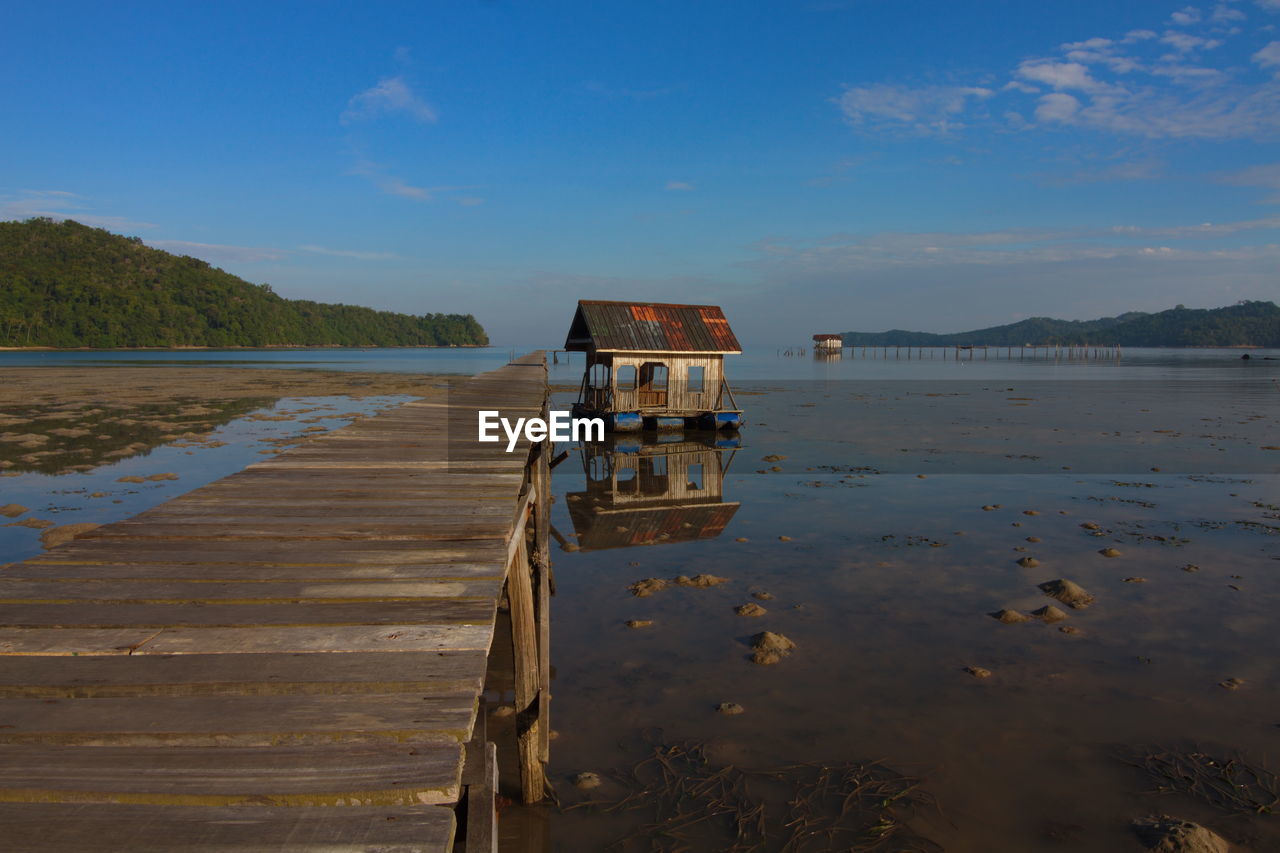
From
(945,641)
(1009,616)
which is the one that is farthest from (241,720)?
A: (1009,616)

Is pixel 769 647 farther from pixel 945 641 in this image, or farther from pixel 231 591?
pixel 231 591

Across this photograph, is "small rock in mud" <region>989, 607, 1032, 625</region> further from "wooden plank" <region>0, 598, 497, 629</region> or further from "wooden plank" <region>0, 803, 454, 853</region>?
"wooden plank" <region>0, 803, 454, 853</region>

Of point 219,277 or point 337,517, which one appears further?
point 219,277

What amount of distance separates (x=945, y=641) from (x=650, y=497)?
8701 mm

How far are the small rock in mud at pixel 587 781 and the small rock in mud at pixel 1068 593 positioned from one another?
6.82 m

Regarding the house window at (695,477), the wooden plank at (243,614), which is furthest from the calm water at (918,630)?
the wooden plank at (243,614)

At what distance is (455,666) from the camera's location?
2.76m

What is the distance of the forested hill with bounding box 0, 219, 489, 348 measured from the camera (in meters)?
106

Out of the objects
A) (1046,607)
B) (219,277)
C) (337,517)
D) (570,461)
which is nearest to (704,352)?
(570,461)

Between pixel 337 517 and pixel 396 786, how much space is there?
12.1 ft

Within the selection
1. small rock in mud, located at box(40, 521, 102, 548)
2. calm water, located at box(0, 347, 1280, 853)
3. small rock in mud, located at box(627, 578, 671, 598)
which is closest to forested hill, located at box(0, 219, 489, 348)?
calm water, located at box(0, 347, 1280, 853)

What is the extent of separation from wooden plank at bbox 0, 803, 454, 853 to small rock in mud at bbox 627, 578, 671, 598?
25.5 feet

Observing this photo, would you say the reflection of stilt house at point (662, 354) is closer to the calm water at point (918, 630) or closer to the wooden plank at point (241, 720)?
the calm water at point (918, 630)

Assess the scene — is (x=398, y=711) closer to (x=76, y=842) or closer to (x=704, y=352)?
(x=76, y=842)
